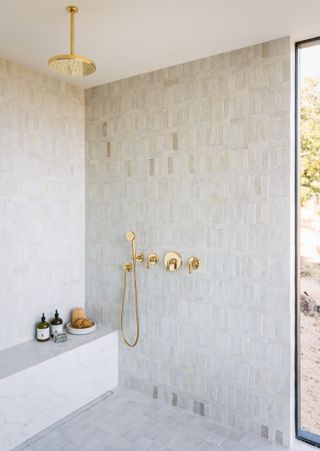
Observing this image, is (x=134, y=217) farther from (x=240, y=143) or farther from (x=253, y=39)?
(x=253, y=39)

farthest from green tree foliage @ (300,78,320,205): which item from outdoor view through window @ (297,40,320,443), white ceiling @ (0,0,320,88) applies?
white ceiling @ (0,0,320,88)

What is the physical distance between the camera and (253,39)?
7.18ft

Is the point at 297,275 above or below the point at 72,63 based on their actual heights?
below

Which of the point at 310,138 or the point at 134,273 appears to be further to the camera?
the point at 134,273

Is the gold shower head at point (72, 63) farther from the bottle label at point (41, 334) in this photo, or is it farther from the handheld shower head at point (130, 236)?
the bottle label at point (41, 334)

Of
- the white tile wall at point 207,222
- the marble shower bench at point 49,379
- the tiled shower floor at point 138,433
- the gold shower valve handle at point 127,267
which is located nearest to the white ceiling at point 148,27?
the white tile wall at point 207,222

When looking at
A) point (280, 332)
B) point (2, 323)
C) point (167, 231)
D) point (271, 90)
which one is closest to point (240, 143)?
point (271, 90)

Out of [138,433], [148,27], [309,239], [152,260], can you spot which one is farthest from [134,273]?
[148,27]

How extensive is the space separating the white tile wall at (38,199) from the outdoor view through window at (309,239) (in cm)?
169

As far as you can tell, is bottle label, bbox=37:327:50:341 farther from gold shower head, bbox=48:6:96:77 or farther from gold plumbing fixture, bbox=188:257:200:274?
gold shower head, bbox=48:6:96:77

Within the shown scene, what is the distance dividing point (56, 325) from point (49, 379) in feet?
1.46

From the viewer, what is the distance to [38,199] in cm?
275

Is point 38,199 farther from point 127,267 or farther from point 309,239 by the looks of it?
point 309,239

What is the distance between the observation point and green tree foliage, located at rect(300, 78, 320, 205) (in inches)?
87.3
